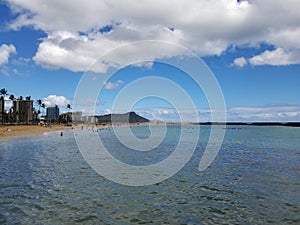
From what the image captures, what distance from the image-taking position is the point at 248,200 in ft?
61.6

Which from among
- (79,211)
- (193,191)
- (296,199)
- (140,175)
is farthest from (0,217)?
(296,199)

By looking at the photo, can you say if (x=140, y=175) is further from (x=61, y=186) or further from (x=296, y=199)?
(x=296, y=199)

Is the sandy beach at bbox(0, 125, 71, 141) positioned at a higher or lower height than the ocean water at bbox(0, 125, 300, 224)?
higher

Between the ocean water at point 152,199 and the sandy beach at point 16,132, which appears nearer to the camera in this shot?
the ocean water at point 152,199

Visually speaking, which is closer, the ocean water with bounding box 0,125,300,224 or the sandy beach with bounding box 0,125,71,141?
the ocean water with bounding box 0,125,300,224

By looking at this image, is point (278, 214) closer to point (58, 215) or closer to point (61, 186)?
point (58, 215)

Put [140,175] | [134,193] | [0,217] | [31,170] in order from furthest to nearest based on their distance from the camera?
[31,170], [140,175], [134,193], [0,217]

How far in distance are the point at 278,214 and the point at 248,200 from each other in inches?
122

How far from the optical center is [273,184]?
23594 mm

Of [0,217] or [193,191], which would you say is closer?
[0,217]

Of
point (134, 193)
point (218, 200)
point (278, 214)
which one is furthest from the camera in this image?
point (134, 193)

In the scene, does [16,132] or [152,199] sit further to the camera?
[16,132]

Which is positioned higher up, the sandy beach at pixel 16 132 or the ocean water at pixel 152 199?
the sandy beach at pixel 16 132

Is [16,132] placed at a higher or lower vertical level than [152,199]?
higher
